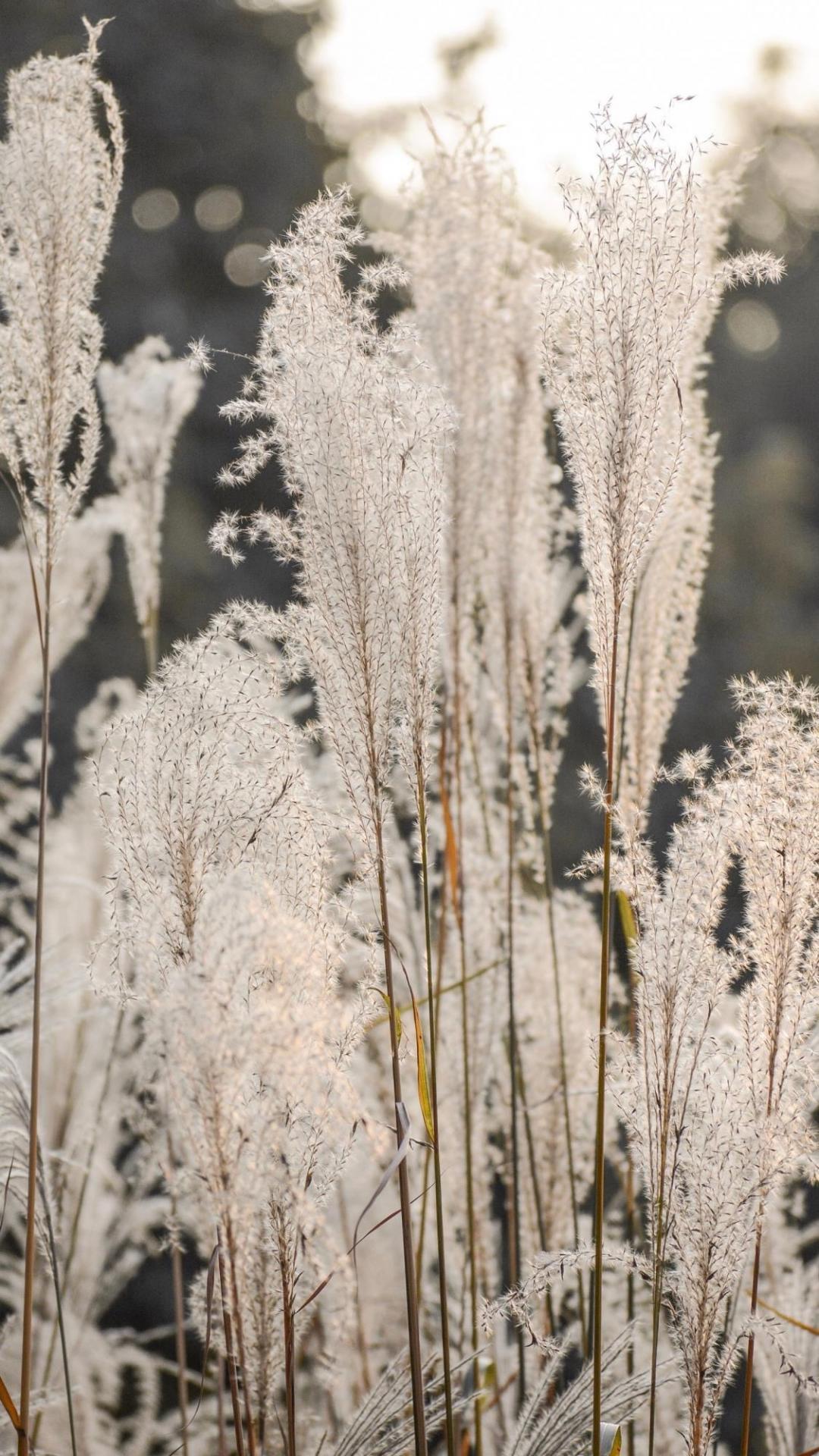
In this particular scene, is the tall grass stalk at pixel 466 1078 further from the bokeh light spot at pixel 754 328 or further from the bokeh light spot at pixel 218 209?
the bokeh light spot at pixel 754 328

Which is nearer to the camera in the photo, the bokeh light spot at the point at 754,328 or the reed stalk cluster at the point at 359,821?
the reed stalk cluster at the point at 359,821

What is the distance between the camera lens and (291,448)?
3.19 feet

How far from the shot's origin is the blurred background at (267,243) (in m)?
Result: 7.26

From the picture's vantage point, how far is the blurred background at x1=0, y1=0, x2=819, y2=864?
7262 mm

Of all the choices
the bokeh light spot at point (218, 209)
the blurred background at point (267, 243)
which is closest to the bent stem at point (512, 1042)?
the blurred background at point (267, 243)

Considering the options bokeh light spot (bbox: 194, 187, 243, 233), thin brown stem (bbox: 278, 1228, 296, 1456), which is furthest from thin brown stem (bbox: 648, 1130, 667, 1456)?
bokeh light spot (bbox: 194, 187, 243, 233)

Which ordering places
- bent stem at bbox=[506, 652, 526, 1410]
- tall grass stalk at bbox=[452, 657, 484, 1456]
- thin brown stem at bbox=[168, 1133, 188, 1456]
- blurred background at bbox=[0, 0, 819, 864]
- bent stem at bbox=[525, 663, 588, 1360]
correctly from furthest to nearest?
blurred background at bbox=[0, 0, 819, 864] → bent stem at bbox=[525, 663, 588, 1360] → bent stem at bbox=[506, 652, 526, 1410] → tall grass stalk at bbox=[452, 657, 484, 1456] → thin brown stem at bbox=[168, 1133, 188, 1456]

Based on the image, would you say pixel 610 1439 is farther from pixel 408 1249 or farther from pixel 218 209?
pixel 218 209

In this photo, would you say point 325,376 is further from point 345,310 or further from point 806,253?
point 806,253

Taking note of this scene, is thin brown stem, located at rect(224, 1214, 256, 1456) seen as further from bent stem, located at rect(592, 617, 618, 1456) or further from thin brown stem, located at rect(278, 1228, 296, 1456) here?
bent stem, located at rect(592, 617, 618, 1456)

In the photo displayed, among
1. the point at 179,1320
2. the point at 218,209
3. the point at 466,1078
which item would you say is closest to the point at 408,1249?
the point at 466,1078

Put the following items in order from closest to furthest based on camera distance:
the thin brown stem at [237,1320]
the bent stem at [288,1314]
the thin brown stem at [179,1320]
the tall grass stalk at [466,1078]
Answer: the thin brown stem at [237,1320] → the bent stem at [288,1314] → the thin brown stem at [179,1320] → the tall grass stalk at [466,1078]

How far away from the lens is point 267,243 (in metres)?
8.31

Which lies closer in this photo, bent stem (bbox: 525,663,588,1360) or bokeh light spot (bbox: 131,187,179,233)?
bent stem (bbox: 525,663,588,1360)
